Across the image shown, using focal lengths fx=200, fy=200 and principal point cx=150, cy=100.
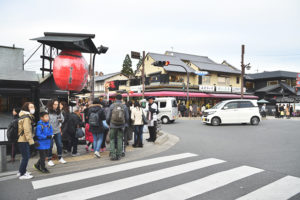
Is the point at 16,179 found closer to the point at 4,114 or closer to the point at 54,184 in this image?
the point at 54,184

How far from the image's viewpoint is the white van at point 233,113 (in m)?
13.9

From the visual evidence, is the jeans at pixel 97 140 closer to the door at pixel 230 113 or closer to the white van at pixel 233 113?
the white van at pixel 233 113

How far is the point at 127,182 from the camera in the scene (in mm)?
4047

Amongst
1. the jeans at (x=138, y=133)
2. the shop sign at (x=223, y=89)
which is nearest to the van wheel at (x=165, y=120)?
the jeans at (x=138, y=133)

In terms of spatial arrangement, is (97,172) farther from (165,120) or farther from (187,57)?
(187,57)

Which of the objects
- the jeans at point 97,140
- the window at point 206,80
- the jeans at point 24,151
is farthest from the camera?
the window at point 206,80

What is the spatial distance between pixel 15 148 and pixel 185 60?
30564 mm

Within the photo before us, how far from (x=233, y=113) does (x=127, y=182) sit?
11.7 m

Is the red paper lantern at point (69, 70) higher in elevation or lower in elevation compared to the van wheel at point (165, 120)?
higher

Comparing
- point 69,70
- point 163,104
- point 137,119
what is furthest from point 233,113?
point 69,70

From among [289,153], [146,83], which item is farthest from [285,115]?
[289,153]

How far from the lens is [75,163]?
5406mm

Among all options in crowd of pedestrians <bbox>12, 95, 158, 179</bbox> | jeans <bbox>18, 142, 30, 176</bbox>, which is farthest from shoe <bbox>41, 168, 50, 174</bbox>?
jeans <bbox>18, 142, 30, 176</bbox>

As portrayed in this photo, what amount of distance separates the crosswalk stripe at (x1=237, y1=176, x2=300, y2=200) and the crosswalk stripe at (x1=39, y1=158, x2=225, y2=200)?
1.54 m
